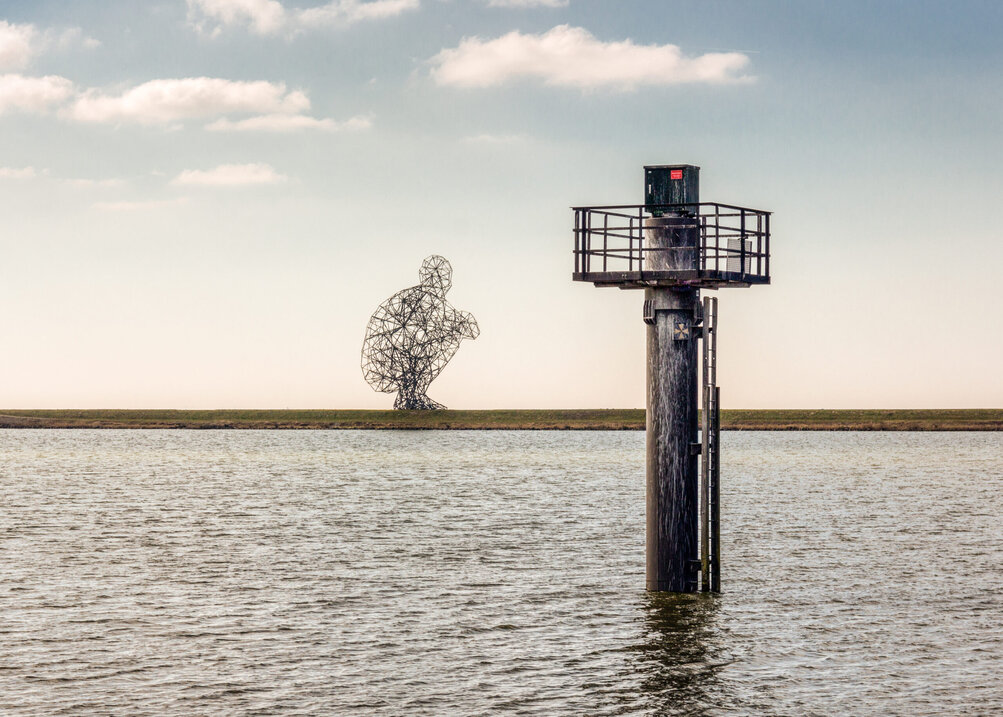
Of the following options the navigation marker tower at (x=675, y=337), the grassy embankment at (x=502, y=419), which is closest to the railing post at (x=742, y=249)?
the navigation marker tower at (x=675, y=337)

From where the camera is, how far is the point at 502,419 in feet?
536

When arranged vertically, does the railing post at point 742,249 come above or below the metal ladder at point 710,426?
above

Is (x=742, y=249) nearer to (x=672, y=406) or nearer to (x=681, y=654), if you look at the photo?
(x=672, y=406)

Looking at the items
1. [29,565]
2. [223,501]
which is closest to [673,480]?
[29,565]

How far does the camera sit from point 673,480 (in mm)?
22703

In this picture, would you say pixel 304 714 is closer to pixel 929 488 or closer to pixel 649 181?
pixel 649 181

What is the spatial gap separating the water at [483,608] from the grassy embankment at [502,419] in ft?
328

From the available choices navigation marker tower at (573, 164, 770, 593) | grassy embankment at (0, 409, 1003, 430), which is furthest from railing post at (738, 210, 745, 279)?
grassy embankment at (0, 409, 1003, 430)

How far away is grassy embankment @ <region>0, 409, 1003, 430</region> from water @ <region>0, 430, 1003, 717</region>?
10007 centimetres

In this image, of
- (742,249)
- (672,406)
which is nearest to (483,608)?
(672,406)

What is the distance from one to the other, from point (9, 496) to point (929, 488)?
144ft

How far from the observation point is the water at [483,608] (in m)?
17.7

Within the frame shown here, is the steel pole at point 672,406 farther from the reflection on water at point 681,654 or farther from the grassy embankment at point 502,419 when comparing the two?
the grassy embankment at point 502,419

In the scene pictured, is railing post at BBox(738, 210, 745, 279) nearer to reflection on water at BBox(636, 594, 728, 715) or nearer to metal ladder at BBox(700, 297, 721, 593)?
metal ladder at BBox(700, 297, 721, 593)
